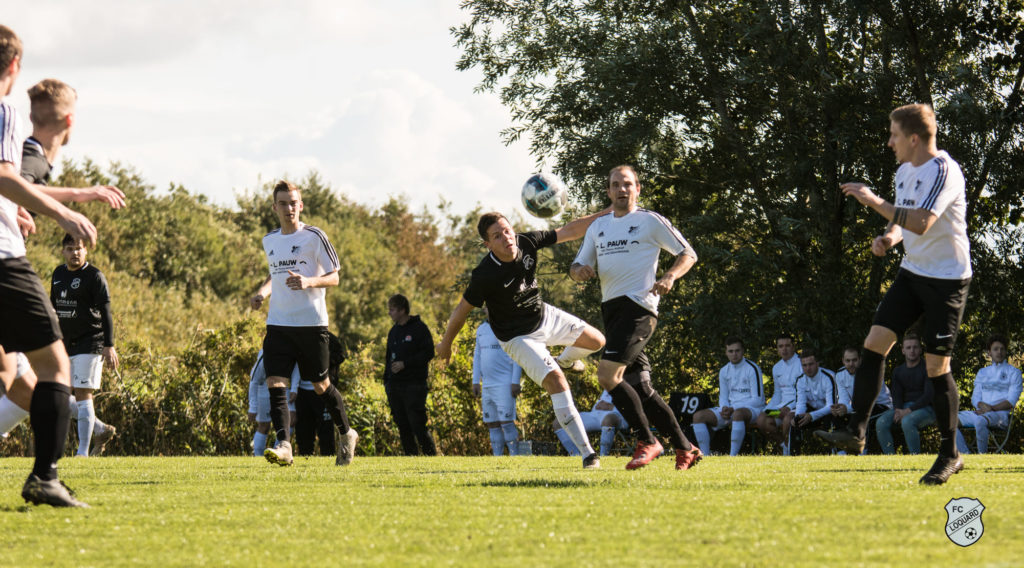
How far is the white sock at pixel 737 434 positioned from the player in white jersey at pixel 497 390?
3.21 metres

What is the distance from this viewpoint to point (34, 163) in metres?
5.82

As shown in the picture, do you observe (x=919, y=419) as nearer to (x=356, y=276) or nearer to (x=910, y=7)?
(x=910, y=7)

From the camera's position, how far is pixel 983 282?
17500 mm

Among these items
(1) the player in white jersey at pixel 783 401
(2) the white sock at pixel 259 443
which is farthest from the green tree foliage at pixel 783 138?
(2) the white sock at pixel 259 443

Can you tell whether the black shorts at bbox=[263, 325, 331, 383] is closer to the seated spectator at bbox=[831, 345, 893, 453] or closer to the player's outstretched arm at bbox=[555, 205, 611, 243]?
the player's outstretched arm at bbox=[555, 205, 611, 243]

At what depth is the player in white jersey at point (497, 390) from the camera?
16.6 m

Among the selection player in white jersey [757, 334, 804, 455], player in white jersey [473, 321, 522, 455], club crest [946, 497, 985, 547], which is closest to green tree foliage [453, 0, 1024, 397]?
player in white jersey [757, 334, 804, 455]

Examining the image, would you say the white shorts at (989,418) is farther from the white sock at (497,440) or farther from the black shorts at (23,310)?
the black shorts at (23,310)

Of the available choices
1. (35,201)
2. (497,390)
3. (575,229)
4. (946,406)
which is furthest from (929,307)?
(497,390)

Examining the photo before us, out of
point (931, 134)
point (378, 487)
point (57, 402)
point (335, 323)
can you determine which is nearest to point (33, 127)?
point (57, 402)

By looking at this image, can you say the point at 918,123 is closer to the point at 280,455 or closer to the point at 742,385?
the point at 280,455

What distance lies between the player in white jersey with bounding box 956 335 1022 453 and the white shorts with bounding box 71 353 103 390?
36.8ft

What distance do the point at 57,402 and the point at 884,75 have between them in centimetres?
1522

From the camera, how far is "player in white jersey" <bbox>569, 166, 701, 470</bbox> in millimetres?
8148
